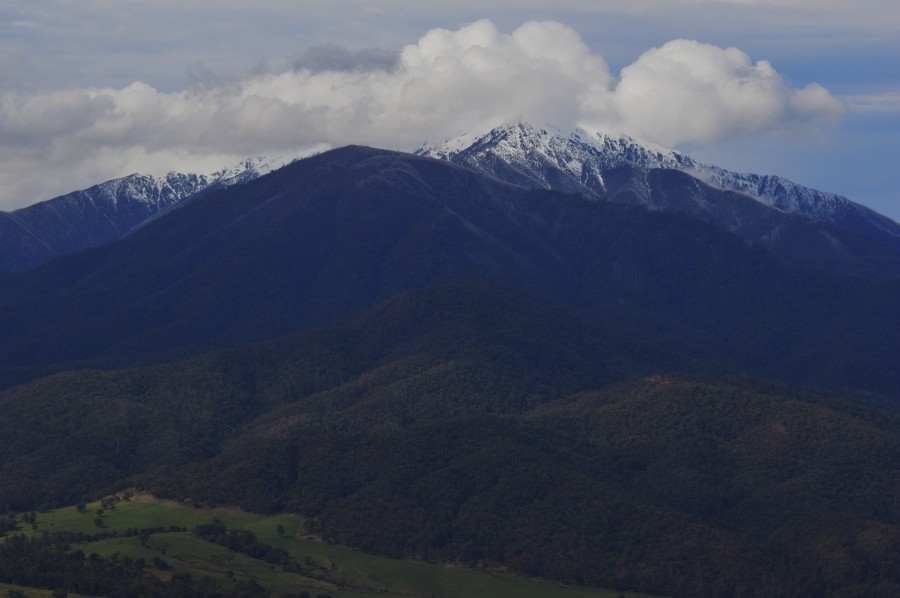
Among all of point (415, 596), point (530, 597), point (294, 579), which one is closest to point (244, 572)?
point (294, 579)

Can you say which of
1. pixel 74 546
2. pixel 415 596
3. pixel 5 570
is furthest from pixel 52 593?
pixel 415 596

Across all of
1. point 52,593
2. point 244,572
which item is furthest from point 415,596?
point 52,593

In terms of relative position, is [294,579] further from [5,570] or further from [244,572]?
[5,570]

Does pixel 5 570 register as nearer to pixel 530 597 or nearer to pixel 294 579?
pixel 294 579

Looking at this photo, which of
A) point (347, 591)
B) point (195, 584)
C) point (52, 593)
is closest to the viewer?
point (52, 593)

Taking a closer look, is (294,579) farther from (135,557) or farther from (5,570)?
(5,570)

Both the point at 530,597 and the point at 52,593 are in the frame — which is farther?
the point at 530,597

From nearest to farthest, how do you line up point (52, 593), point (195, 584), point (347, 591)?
point (52, 593), point (195, 584), point (347, 591)

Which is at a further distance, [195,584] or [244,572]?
[244,572]
